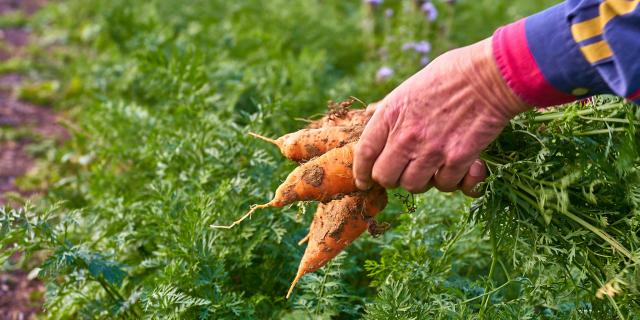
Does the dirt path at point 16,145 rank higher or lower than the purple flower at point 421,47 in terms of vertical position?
lower

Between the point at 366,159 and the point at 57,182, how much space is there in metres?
2.76

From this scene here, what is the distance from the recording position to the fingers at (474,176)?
7.25 ft

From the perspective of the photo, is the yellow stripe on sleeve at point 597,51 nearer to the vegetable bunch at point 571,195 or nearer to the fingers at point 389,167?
the vegetable bunch at point 571,195

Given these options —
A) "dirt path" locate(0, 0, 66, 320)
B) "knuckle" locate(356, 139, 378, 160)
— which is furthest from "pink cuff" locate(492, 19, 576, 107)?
"dirt path" locate(0, 0, 66, 320)

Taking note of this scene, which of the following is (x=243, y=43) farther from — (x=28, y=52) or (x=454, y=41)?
(x=28, y=52)

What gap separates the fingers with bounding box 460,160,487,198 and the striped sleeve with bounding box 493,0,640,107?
36 centimetres

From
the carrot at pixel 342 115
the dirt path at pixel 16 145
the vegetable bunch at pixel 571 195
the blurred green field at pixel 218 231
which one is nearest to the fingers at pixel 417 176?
the vegetable bunch at pixel 571 195

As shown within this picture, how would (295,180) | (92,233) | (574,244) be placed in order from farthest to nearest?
(92,233) < (295,180) < (574,244)

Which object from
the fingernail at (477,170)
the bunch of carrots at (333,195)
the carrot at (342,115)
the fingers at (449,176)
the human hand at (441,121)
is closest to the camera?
the human hand at (441,121)

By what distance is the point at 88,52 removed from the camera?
6.45 metres

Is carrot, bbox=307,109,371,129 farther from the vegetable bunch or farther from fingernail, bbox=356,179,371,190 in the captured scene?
the vegetable bunch

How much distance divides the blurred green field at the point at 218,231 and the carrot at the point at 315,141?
0.22 m

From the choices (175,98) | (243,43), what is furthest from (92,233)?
(243,43)

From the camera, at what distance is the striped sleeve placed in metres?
1.71
